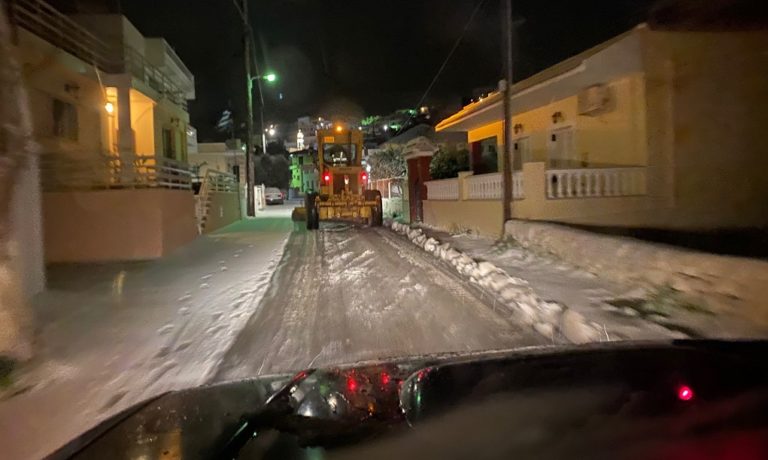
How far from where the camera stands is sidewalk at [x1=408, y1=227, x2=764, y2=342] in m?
6.62

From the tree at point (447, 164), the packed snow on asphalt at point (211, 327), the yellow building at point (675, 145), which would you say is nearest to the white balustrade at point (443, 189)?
the tree at point (447, 164)

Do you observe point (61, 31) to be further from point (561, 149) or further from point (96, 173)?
point (561, 149)

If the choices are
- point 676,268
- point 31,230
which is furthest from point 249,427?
point 31,230

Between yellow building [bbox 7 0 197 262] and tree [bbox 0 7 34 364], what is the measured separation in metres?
4.67

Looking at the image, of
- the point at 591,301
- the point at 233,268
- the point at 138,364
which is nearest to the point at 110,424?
the point at 138,364

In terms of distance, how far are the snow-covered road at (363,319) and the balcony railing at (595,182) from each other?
3.29m

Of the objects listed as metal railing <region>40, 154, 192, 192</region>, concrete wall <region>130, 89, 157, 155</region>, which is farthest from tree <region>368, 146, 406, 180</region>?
metal railing <region>40, 154, 192, 192</region>

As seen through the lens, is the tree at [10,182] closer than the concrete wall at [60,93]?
Yes

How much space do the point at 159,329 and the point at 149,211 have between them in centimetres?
733

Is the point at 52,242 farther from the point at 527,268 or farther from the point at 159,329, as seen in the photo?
the point at 527,268

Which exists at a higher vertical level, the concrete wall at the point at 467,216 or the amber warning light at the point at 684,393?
the concrete wall at the point at 467,216

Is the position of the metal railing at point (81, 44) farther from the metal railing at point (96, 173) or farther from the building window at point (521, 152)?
the building window at point (521, 152)

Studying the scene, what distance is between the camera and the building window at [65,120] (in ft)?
58.2

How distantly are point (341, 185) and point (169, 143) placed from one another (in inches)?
289
